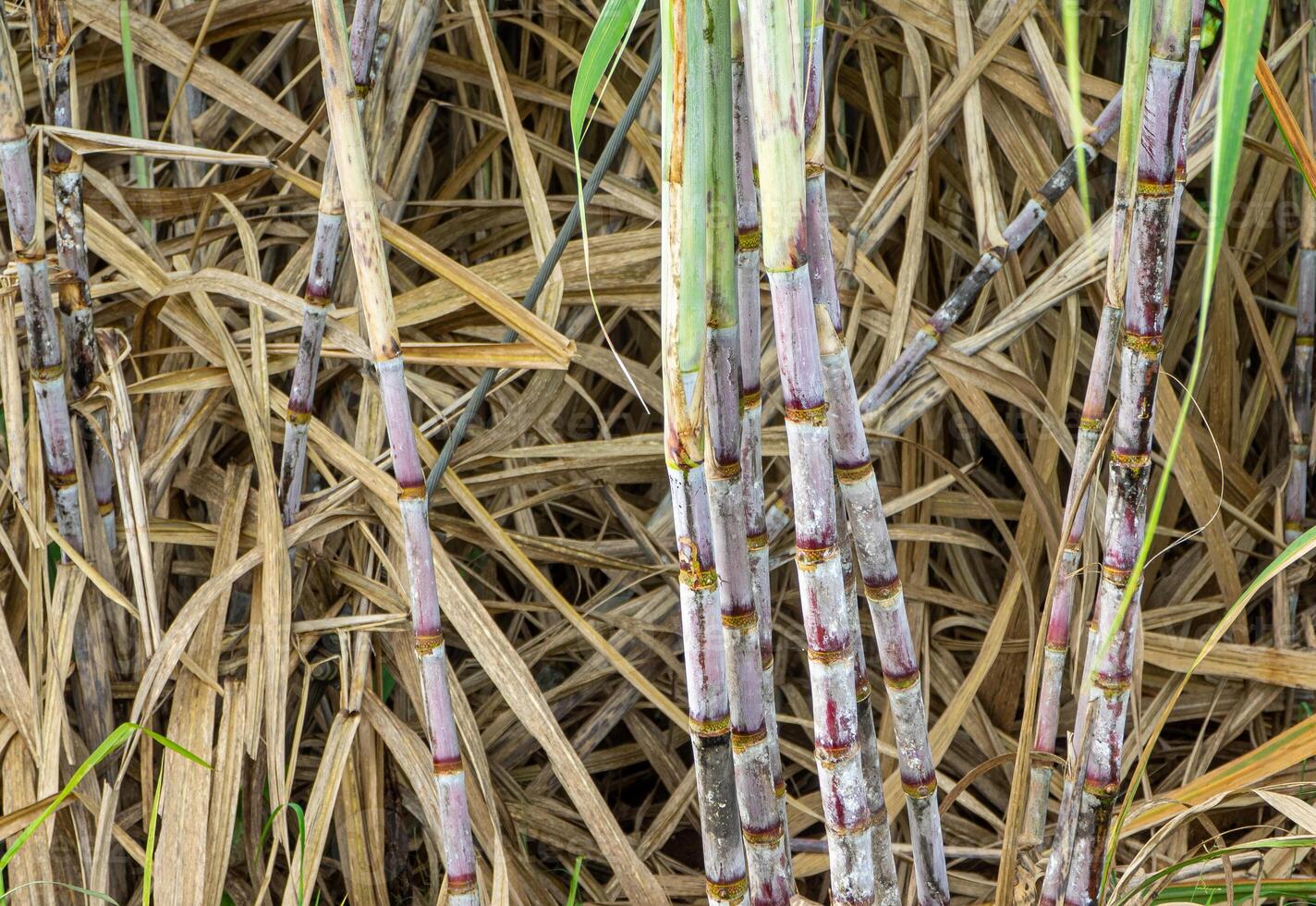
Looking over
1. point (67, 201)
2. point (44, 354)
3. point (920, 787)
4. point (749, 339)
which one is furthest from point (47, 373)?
point (920, 787)

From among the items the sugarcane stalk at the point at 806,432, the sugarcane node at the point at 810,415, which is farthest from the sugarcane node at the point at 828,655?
the sugarcane node at the point at 810,415

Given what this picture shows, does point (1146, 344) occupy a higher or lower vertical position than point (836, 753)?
higher

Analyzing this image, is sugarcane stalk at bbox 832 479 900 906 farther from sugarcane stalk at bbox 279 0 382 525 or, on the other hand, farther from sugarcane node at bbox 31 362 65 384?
sugarcane node at bbox 31 362 65 384

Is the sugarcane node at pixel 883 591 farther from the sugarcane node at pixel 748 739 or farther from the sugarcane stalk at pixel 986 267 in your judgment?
the sugarcane stalk at pixel 986 267

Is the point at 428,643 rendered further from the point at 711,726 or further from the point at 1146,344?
the point at 1146,344

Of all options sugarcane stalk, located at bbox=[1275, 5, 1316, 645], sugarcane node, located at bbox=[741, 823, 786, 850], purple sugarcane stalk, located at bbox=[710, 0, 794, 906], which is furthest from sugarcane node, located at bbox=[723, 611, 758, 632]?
sugarcane stalk, located at bbox=[1275, 5, 1316, 645]
